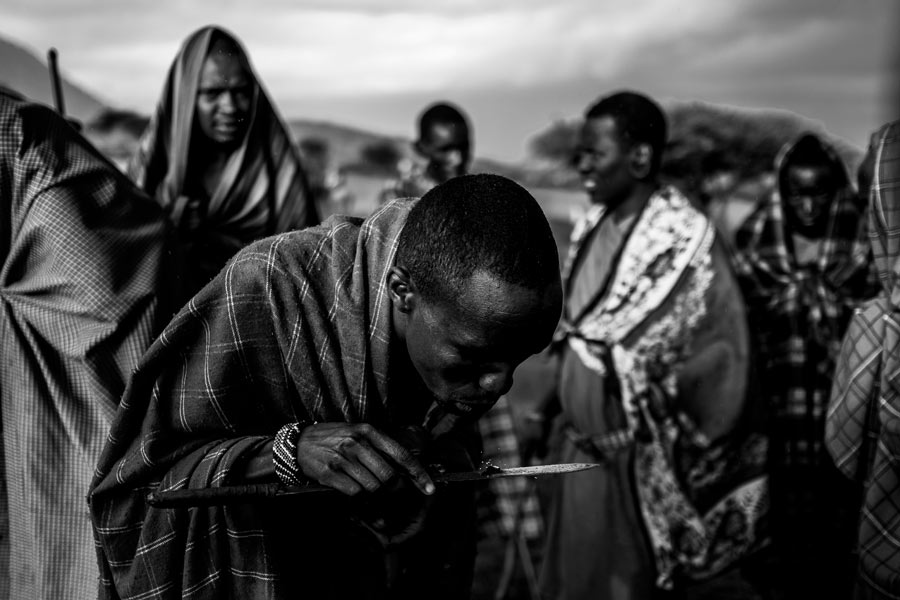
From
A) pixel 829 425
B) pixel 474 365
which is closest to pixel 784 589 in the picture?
pixel 829 425

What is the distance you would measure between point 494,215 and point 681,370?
9.15ft

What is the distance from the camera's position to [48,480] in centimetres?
261

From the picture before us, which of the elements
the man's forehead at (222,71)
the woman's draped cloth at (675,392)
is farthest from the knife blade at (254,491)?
the man's forehead at (222,71)

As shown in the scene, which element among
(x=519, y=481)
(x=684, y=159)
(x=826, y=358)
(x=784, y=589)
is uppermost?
(x=684, y=159)

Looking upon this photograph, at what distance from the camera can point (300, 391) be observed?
208 centimetres

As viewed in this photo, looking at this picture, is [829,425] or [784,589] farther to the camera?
[784,589]

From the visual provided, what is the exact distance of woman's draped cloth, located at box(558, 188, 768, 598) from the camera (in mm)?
4301

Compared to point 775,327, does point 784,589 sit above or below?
below

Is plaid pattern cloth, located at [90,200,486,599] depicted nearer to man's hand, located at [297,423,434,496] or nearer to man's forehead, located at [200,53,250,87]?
man's hand, located at [297,423,434,496]

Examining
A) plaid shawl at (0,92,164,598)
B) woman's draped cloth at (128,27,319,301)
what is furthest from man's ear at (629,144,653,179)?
plaid shawl at (0,92,164,598)

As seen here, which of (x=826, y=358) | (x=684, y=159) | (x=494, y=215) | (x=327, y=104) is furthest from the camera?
(x=684, y=159)

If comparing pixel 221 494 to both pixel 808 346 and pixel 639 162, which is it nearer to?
pixel 639 162

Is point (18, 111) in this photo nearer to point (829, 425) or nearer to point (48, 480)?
point (48, 480)

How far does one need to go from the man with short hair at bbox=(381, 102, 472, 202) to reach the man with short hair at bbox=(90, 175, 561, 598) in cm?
348
